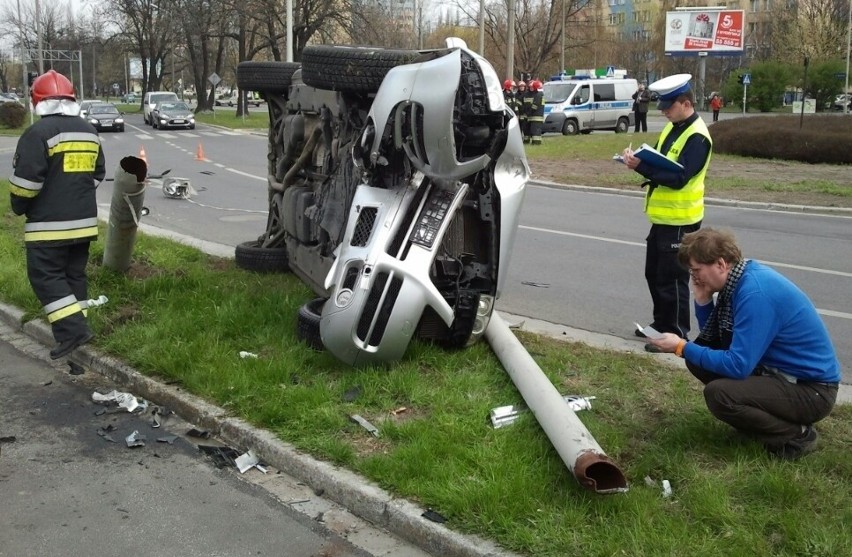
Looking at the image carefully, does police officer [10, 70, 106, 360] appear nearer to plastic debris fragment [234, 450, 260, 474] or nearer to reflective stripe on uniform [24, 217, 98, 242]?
reflective stripe on uniform [24, 217, 98, 242]

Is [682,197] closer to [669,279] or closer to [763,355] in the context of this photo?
[669,279]

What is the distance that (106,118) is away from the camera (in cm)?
4012

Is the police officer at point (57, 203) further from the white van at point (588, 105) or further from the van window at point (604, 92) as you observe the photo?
the van window at point (604, 92)

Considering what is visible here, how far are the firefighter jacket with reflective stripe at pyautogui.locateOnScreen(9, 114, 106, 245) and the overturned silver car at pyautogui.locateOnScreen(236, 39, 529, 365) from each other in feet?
5.51

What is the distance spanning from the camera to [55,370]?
624 centimetres

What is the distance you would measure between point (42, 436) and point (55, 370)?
1.30 m

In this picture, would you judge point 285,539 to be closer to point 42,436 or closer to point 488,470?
point 488,470

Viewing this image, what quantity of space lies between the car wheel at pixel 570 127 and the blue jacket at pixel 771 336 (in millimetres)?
31028

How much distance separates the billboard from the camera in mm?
53969

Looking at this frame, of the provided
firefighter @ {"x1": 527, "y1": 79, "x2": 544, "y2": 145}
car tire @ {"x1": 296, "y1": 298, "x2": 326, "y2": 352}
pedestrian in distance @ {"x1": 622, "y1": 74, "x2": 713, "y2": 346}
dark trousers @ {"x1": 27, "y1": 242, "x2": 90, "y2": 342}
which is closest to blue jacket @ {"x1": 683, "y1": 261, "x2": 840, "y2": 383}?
pedestrian in distance @ {"x1": 622, "y1": 74, "x2": 713, "y2": 346}

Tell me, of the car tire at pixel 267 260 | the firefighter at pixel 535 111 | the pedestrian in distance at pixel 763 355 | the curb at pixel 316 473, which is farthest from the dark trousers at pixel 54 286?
the firefighter at pixel 535 111

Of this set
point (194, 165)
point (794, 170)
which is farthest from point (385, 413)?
point (194, 165)

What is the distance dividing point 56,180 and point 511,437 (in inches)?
149

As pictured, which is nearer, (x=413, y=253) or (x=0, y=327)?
(x=413, y=253)
